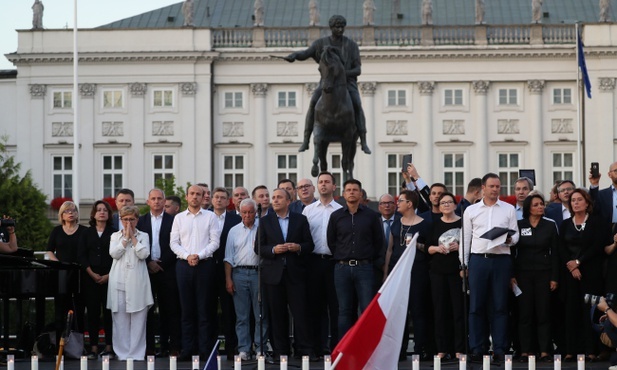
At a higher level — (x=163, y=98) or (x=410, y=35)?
(x=410, y=35)

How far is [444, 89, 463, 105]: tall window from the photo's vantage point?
63.9 meters

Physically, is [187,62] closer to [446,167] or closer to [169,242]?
[446,167]

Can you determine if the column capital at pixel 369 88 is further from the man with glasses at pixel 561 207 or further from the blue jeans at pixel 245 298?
the blue jeans at pixel 245 298

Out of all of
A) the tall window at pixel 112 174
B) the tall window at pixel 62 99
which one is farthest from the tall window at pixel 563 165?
the tall window at pixel 62 99

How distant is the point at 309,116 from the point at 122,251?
21.1ft

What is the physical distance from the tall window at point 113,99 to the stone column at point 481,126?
52.0ft

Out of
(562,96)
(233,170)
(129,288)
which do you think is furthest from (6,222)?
(562,96)

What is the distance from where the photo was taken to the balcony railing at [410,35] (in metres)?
63.8

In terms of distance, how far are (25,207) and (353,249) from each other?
4291 centimetres

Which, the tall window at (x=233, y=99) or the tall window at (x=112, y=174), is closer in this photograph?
the tall window at (x=112, y=174)

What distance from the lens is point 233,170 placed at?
64.0 m

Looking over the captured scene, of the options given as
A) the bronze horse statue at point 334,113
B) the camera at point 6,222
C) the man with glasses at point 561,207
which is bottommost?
the camera at point 6,222

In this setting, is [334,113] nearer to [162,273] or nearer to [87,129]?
[162,273]

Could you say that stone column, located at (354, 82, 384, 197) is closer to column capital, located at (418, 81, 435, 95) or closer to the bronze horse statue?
column capital, located at (418, 81, 435, 95)
